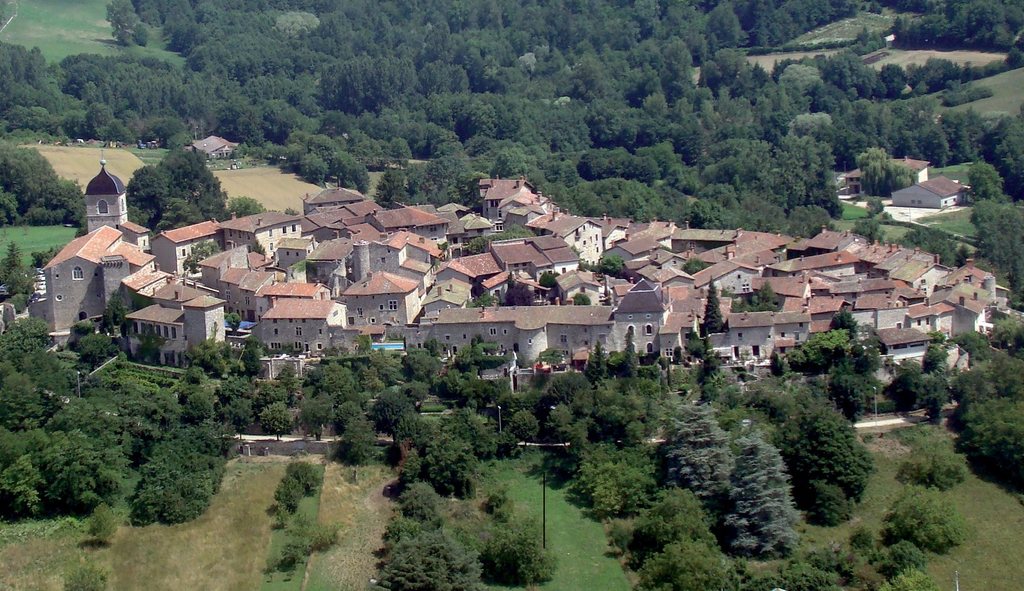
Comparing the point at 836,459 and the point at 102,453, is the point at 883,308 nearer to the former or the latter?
the point at 836,459

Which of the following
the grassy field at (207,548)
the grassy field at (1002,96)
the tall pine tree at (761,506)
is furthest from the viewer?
the grassy field at (1002,96)

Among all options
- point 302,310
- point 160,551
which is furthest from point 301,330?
point 160,551

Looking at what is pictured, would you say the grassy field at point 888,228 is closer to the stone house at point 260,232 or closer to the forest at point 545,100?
the forest at point 545,100

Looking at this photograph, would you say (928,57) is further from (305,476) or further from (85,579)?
(85,579)

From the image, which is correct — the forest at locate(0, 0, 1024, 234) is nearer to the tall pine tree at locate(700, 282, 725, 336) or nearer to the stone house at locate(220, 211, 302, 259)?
the stone house at locate(220, 211, 302, 259)

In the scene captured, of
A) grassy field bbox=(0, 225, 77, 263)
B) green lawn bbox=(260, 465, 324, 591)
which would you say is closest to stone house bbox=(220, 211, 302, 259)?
grassy field bbox=(0, 225, 77, 263)

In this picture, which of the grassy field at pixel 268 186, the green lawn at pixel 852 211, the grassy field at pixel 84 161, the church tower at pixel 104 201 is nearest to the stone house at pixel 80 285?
the church tower at pixel 104 201
